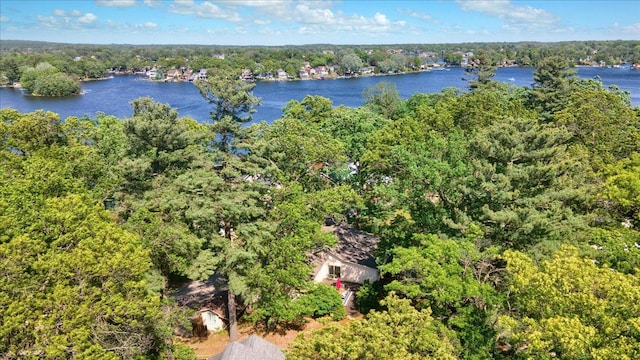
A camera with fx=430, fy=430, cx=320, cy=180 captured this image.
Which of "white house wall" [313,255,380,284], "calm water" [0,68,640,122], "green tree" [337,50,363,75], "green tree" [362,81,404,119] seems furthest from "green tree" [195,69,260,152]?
"green tree" [337,50,363,75]

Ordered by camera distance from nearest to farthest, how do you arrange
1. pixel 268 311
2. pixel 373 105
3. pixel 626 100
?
pixel 268 311 → pixel 626 100 → pixel 373 105

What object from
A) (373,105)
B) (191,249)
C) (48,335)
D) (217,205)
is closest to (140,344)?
(48,335)

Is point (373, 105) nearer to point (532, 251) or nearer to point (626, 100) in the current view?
point (626, 100)

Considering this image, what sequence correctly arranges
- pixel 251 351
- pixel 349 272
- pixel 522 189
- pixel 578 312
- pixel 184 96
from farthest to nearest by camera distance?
pixel 184 96
pixel 349 272
pixel 522 189
pixel 251 351
pixel 578 312

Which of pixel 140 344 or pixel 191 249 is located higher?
pixel 191 249

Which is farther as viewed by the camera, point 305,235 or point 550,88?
point 550,88

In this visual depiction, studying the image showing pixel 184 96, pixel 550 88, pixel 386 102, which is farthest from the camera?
pixel 184 96

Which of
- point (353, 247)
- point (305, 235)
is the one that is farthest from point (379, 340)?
point (353, 247)

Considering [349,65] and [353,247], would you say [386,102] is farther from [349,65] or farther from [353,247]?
[349,65]

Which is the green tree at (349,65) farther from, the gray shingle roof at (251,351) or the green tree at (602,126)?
the gray shingle roof at (251,351)
